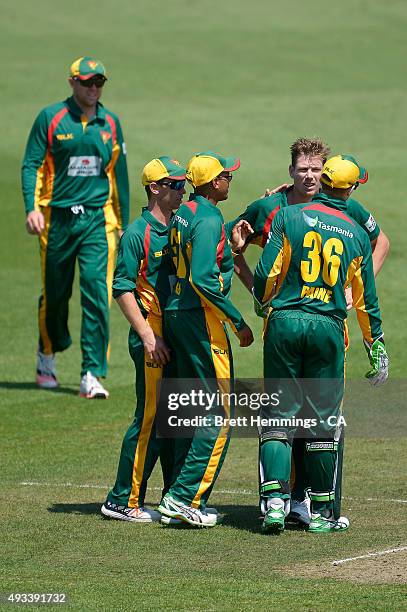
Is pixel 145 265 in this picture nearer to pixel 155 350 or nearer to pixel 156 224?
pixel 156 224

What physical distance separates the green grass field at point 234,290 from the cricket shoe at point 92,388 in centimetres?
15

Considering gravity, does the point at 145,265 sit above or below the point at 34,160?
below

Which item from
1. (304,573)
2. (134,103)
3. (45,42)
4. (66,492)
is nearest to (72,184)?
(66,492)

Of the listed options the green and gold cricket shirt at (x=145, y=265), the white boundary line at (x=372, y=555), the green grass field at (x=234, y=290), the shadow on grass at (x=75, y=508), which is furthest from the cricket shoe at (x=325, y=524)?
the green and gold cricket shirt at (x=145, y=265)

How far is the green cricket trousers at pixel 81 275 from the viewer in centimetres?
1309

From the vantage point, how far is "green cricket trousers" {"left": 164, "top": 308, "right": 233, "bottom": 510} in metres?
8.43

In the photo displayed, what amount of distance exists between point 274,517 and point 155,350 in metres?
1.27

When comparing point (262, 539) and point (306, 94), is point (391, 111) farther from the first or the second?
point (262, 539)

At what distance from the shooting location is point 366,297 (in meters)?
8.41

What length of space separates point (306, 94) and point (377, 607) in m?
20.5

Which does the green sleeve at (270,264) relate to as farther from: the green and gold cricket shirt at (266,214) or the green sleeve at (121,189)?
the green sleeve at (121,189)

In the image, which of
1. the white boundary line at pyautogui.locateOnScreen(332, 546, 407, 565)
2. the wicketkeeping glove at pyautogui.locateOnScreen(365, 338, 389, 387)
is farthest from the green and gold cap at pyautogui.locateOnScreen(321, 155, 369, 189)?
the white boundary line at pyautogui.locateOnScreen(332, 546, 407, 565)

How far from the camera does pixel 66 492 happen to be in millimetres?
9484

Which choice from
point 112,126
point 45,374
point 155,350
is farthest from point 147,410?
point 112,126
